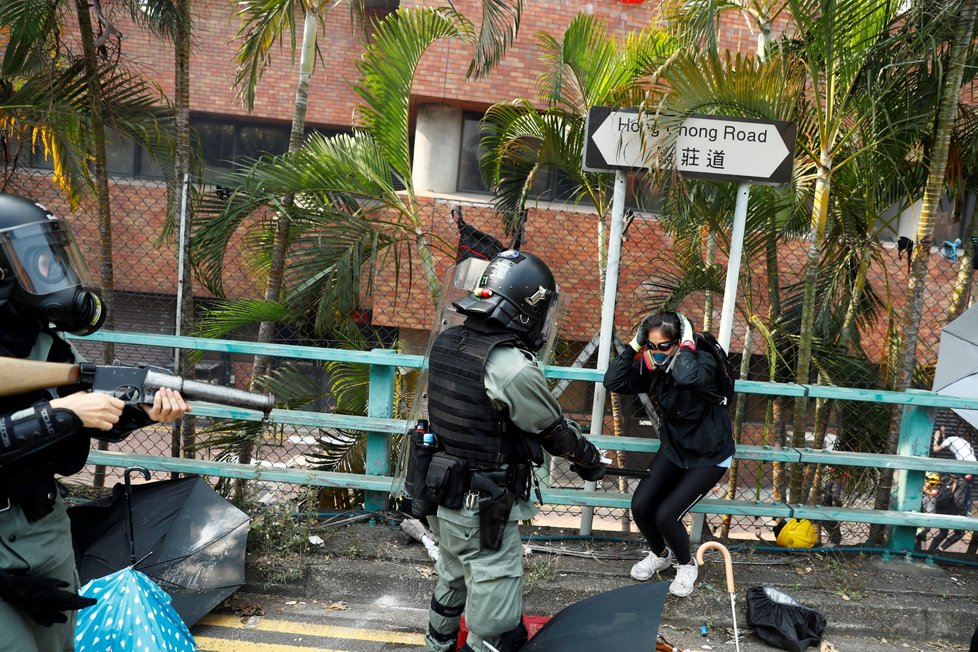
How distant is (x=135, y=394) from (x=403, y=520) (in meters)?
2.62

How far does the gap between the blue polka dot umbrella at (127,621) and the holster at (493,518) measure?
127 centimetres

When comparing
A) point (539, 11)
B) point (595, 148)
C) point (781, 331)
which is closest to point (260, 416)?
point (595, 148)

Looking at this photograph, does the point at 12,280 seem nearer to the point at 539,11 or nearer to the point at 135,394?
the point at 135,394

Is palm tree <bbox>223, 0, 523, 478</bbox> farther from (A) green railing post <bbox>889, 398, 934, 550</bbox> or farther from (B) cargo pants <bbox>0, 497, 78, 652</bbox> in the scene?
(A) green railing post <bbox>889, 398, 934, 550</bbox>

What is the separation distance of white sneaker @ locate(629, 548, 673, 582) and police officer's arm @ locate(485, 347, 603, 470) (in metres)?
1.58

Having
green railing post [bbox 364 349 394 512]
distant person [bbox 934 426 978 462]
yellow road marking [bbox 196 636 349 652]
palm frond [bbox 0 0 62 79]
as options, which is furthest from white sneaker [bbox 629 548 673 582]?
palm frond [bbox 0 0 62 79]

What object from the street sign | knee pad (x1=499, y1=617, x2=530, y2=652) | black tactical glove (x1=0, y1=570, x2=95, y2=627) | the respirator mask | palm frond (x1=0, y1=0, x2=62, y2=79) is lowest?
knee pad (x1=499, y1=617, x2=530, y2=652)

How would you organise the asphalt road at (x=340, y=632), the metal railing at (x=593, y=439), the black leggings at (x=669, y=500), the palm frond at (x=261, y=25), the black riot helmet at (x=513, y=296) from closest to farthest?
the black riot helmet at (x=513, y=296) → the asphalt road at (x=340, y=632) → the black leggings at (x=669, y=500) → the metal railing at (x=593, y=439) → the palm frond at (x=261, y=25)

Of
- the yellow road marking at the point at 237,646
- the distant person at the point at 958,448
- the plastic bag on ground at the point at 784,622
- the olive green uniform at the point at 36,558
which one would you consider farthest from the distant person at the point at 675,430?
the distant person at the point at 958,448

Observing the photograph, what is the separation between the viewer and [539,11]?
10961mm

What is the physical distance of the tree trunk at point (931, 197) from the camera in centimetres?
496

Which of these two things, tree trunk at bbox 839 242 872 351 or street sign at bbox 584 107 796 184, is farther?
tree trunk at bbox 839 242 872 351

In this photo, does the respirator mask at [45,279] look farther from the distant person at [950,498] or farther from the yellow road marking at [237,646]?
the distant person at [950,498]

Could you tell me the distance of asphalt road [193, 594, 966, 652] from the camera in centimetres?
382
